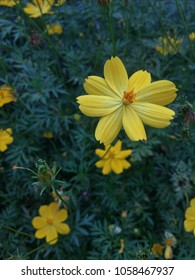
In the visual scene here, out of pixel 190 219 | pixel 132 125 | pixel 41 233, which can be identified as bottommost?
pixel 41 233

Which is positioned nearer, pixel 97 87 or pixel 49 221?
pixel 97 87

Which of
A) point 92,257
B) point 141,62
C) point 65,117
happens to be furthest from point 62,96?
point 92,257

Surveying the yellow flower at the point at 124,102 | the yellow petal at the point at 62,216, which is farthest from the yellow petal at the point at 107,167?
the yellow flower at the point at 124,102

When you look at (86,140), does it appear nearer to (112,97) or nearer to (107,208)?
(107,208)

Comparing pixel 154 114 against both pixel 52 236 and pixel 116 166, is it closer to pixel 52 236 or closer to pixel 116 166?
pixel 116 166

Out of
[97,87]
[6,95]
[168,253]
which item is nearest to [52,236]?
[168,253]
